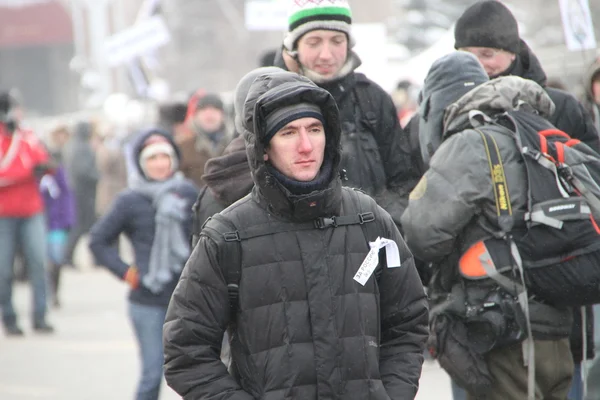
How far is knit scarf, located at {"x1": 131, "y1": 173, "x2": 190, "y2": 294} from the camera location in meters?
7.22

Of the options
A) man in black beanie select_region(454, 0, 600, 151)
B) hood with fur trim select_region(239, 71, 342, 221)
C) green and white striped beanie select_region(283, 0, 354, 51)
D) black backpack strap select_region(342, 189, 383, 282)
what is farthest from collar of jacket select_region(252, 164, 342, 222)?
man in black beanie select_region(454, 0, 600, 151)

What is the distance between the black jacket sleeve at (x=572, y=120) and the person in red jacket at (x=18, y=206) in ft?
22.0

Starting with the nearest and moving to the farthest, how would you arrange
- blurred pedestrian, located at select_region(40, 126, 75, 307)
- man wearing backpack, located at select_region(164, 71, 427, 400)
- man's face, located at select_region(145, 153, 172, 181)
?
1. man wearing backpack, located at select_region(164, 71, 427, 400)
2. man's face, located at select_region(145, 153, 172, 181)
3. blurred pedestrian, located at select_region(40, 126, 75, 307)

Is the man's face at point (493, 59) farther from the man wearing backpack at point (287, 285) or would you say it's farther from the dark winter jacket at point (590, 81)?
the dark winter jacket at point (590, 81)

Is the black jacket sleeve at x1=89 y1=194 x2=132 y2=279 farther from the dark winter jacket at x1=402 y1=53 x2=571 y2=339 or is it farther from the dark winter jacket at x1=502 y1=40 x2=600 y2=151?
the dark winter jacket at x1=402 y1=53 x2=571 y2=339

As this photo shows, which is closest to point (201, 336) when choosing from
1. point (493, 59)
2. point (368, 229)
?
point (368, 229)

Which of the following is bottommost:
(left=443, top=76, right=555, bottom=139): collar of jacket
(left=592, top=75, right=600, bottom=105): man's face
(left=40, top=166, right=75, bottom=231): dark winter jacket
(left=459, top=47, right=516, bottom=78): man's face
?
(left=40, top=166, right=75, bottom=231): dark winter jacket

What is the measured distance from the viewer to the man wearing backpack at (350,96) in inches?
202

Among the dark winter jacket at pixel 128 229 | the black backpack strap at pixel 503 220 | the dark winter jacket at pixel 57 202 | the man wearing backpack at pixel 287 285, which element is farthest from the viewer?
the dark winter jacket at pixel 57 202

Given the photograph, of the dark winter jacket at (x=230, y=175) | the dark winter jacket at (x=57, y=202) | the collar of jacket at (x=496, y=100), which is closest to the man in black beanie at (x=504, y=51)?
the collar of jacket at (x=496, y=100)

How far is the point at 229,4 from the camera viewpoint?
61688 mm

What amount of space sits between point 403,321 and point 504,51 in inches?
91.4

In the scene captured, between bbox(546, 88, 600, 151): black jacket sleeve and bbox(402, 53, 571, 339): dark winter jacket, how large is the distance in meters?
0.77

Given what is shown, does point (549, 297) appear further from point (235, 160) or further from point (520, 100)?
point (235, 160)
